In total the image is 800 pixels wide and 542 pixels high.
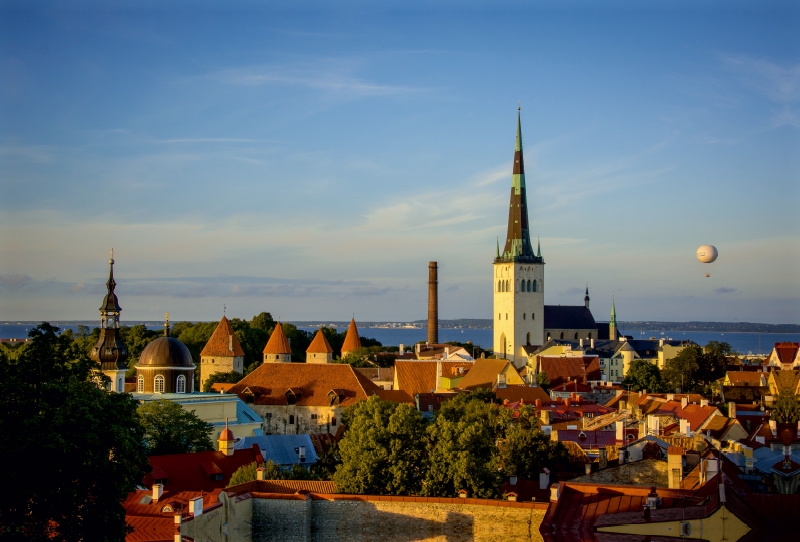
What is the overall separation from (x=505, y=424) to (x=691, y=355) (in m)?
47.5

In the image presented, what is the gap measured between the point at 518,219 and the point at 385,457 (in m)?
93.9

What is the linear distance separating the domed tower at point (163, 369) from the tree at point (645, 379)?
125ft

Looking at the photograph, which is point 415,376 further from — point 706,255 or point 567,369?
point 706,255

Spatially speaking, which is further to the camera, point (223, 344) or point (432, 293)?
point (432, 293)

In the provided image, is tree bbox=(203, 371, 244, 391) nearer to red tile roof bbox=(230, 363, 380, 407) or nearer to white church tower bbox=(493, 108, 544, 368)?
red tile roof bbox=(230, 363, 380, 407)

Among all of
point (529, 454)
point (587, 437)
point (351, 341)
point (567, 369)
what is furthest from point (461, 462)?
point (351, 341)

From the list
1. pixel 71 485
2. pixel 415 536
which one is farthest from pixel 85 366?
pixel 415 536

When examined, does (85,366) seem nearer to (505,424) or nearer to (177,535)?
(177,535)

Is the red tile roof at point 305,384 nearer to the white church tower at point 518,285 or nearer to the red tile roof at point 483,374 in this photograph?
the red tile roof at point 483,374

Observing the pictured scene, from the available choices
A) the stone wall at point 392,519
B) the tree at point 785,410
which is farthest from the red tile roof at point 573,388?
the stone wall at point 392,519

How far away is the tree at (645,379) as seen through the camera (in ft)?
261

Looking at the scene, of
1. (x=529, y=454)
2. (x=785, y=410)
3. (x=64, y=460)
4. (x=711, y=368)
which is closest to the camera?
(x=64, y=460)

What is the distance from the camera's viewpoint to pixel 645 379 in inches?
3177

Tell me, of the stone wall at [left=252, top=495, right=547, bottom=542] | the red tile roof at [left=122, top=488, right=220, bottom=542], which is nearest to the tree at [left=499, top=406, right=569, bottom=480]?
the stone wall at [left=252, top=495, right=547, bottom=542]
